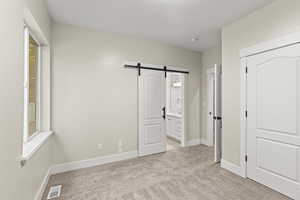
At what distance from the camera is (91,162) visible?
123 inches

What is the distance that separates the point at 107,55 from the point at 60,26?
0.97m

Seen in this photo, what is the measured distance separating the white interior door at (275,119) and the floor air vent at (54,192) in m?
3.00

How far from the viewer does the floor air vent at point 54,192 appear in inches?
84.2

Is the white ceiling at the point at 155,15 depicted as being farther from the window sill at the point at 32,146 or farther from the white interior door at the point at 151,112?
the window sill at the point at 32,146

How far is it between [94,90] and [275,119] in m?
3.15

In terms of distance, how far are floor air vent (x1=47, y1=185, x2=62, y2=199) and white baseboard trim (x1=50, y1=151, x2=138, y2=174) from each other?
521 mm

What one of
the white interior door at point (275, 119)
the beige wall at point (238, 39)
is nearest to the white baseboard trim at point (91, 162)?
the beige wall at point (238, 39)

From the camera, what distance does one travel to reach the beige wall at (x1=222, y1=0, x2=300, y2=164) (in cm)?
212

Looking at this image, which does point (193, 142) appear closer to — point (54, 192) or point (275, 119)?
point (275, 119)

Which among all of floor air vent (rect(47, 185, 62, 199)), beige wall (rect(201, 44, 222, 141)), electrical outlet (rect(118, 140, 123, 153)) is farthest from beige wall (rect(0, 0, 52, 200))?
beige wall (rect(201, 44, 222, 141))

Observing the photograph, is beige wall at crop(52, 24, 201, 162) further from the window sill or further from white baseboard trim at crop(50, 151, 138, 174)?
the window sill

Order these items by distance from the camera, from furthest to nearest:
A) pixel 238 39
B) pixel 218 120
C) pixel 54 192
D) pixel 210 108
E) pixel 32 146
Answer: pixel 210 108, pixel 218 120, pixel 238 39, pixel 54 192, pixel 32 146

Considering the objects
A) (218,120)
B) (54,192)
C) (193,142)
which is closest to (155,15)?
(218,120)

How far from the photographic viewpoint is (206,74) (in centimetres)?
453
